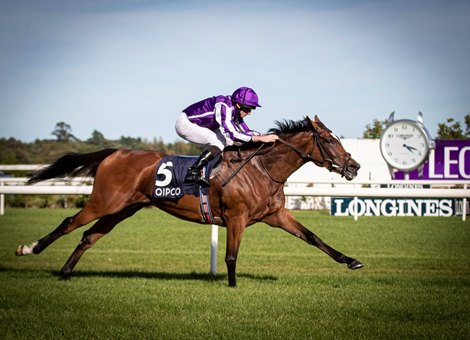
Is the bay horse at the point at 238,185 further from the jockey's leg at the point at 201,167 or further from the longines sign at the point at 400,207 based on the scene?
the longines sign at the point at 400,207

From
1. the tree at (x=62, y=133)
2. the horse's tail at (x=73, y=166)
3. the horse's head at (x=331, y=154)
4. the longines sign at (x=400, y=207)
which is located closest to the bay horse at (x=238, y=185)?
the horse's head at (x=331, y=154)

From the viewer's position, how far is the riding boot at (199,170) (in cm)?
683

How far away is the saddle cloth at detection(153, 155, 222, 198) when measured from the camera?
692 centimetres

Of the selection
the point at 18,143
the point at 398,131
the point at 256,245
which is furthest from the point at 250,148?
the point at 18,143

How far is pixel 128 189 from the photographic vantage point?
714cm

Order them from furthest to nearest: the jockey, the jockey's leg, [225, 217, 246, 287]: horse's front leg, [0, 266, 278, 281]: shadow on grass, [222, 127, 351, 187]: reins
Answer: [0, 266, 278, 281]: shadow on grass → [222, 127, 351, 187]: reins → the jockey's leg → [225, 217, 246, 287]: horse's front leg → the jockey

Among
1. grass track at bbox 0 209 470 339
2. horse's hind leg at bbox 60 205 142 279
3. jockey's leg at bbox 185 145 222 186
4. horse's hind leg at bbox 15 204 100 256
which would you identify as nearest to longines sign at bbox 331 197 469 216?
grass track at bbox 0 209 470 339

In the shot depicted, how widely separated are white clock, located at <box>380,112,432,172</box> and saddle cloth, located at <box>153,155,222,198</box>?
15.5 metres

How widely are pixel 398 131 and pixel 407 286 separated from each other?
50.1 ft

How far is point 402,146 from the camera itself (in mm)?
A: 21516

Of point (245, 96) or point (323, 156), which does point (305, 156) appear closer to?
point (323, 156)

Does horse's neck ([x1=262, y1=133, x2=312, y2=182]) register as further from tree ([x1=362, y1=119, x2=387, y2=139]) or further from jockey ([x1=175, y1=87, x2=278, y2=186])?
tree ([x1=362, y1=119, x2=387, y2=139])

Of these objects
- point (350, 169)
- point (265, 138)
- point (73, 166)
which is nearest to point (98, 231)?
point (73, 166)

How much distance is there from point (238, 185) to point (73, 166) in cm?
231
